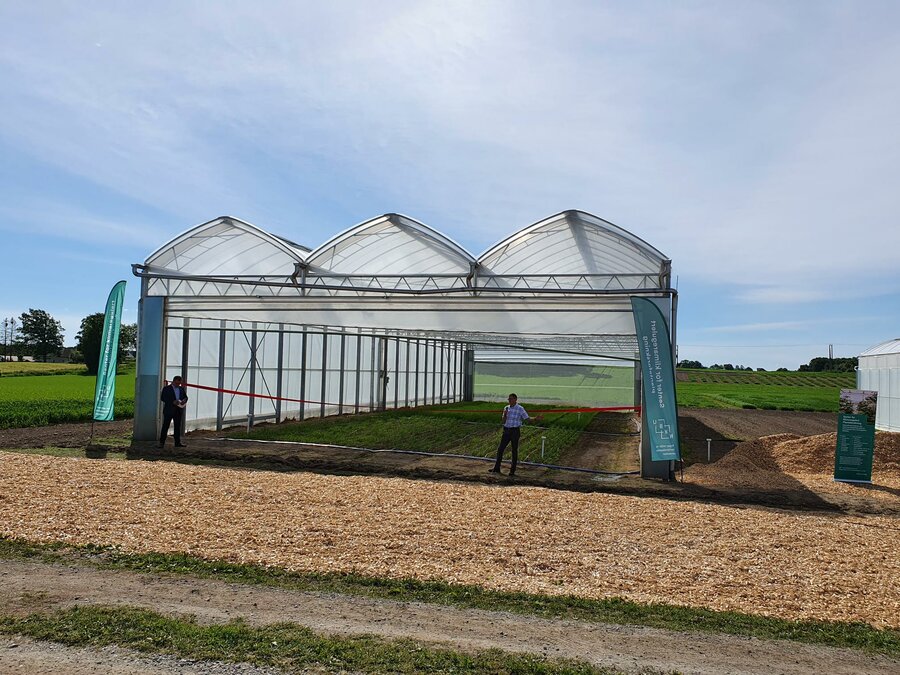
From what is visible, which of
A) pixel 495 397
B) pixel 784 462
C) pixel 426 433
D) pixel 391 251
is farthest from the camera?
pixel 495 397

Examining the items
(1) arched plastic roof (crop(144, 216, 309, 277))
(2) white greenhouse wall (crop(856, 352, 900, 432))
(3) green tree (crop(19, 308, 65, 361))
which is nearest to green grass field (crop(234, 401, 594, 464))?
(1) arched plastic roof (crop(144, 216, 309, 277))

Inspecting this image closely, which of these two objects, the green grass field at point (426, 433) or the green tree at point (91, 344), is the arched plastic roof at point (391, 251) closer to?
the green grass field at point (426, 433)

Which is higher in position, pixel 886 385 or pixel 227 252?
pixel 227 252

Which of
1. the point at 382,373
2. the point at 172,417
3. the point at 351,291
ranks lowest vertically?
the point at 172,417

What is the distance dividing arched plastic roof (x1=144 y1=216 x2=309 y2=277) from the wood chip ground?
25.6 ft

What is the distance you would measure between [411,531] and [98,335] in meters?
75.8

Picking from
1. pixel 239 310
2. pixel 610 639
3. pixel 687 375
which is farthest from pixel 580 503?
pixel 687 375

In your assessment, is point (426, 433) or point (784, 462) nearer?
point (784, 462)

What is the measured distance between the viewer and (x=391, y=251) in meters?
17.8

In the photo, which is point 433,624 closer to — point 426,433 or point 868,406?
point 868,406

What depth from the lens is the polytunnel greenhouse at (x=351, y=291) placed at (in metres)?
15.6

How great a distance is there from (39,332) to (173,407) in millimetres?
118082

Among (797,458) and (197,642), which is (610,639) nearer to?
(197,642)

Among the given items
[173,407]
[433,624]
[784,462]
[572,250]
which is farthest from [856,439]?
[173,407]
